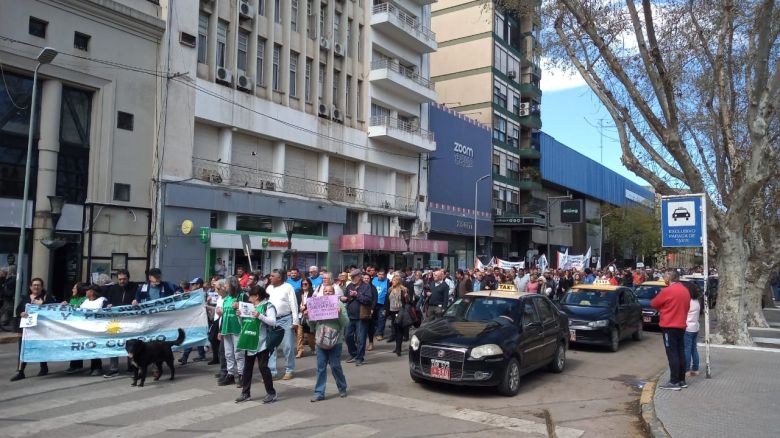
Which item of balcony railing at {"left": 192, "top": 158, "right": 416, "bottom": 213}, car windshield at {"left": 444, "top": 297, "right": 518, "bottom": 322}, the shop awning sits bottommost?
car windshield at {"left": 444, "top": 297, "right": 518, "bottom": 322}

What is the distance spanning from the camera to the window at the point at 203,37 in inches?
947

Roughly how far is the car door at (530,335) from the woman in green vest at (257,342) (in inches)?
152

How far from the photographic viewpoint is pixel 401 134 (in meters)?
33.8

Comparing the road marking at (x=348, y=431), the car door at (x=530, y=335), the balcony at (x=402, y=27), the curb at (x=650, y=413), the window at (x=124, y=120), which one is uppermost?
the balcony at (x=402, y=27)

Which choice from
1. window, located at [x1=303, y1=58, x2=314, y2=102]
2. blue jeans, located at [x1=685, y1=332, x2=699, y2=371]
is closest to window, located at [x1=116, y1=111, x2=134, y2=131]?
window, located at [x1=303, y1=58, x2=314, y2=102]

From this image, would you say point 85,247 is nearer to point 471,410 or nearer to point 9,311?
point 9,311

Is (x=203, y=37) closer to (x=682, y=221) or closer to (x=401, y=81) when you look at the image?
(x=401, y=81)

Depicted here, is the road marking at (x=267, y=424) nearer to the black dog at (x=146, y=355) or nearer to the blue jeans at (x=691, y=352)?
the black dog at (x=146, y=355)

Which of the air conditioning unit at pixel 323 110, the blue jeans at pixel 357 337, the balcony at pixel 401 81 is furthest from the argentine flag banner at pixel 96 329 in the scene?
the balcony at pixel 401 81

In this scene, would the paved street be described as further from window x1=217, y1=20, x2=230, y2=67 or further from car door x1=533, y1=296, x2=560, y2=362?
window x1=217, y1=20, x2=230, y2=67

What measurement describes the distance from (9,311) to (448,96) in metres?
36.2

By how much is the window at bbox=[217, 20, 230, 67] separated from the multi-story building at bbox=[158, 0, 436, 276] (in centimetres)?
6

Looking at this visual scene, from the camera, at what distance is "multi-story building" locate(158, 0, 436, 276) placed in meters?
23.0

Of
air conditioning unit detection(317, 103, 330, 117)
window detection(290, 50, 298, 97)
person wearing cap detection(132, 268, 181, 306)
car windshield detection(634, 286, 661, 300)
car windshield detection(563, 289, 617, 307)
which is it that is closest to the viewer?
person wearing cap detection(132, 268, 181, 306)
